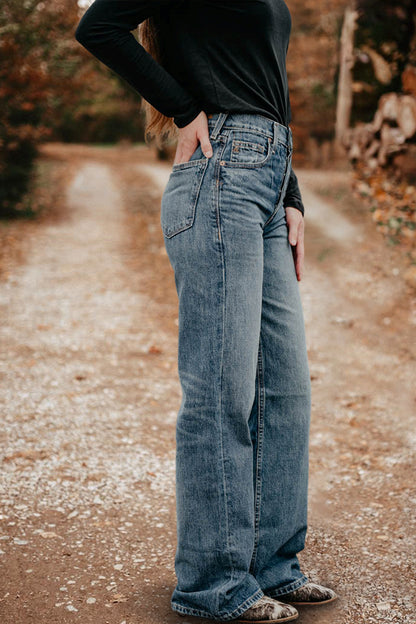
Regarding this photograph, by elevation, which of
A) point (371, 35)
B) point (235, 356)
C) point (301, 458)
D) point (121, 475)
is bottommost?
point (121, 475)

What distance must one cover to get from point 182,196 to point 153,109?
1.35 ft

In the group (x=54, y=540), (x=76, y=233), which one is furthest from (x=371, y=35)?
(x=54, y=540)

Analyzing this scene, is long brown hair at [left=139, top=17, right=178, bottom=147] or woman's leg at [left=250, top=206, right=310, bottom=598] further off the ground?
long brown hair at [left=139, top=17, right=178, bottom=147]

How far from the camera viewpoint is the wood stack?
7.45 m

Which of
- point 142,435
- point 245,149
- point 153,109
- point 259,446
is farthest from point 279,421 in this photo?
point 142,435

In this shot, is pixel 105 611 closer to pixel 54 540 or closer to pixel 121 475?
pixel 54 540

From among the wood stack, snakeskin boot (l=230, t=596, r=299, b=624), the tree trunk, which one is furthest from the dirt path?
the tree trunk

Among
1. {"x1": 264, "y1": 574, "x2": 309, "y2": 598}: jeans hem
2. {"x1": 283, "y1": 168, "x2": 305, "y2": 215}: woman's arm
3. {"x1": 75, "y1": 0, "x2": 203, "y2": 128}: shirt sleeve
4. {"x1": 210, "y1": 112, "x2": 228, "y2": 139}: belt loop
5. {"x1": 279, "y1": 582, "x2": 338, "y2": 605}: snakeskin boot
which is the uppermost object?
{"x1": 75, "y1": 0, "x2": 203, "y2": 128}: shirt sleeve

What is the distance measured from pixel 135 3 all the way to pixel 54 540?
1968 millimetres

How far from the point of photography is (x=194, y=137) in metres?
1.86

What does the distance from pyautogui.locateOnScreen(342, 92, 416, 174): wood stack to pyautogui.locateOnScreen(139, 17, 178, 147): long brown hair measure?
234 inches

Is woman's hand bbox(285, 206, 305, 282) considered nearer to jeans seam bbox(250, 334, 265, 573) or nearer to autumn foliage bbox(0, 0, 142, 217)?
jeans seam bbox(250, 334, 265, 573)

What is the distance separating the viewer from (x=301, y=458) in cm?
207

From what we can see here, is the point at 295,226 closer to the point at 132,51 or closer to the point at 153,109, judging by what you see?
the point at 153,109
